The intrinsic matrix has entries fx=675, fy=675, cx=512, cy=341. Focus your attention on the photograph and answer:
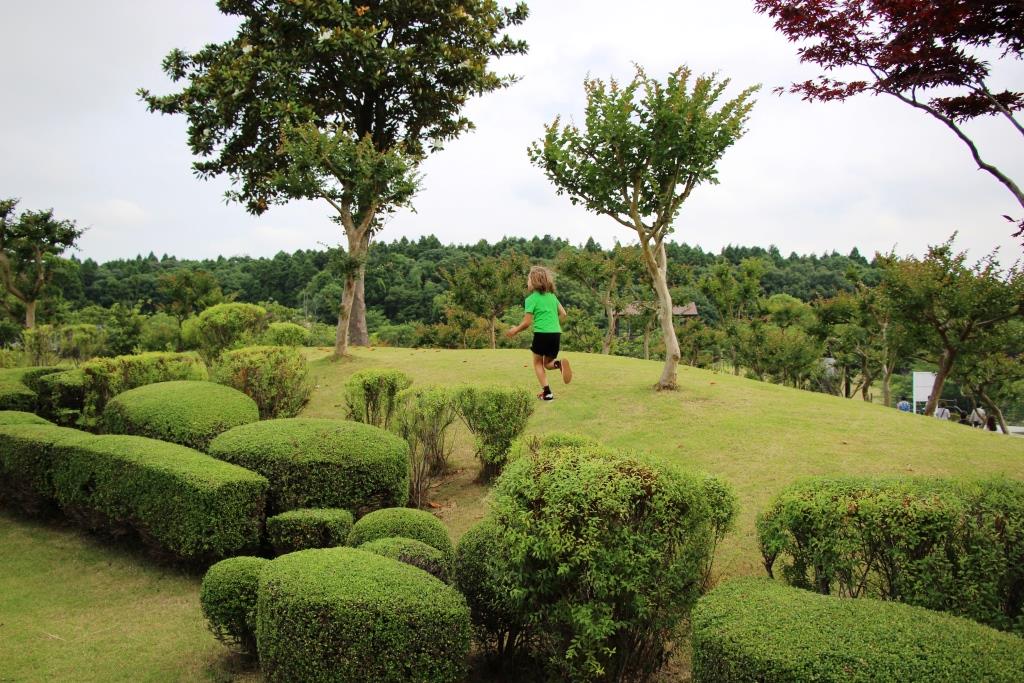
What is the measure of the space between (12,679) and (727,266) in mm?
38098

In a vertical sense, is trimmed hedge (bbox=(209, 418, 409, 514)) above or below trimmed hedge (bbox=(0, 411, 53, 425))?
above

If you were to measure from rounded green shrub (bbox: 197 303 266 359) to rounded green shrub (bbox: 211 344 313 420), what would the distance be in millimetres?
5764

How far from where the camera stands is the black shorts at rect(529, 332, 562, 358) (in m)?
10.0

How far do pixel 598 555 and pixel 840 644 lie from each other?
1498 mm

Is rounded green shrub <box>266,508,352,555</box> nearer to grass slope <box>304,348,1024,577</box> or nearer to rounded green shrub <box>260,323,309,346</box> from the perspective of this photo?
grass slope <box>304,348,1024,577</box>

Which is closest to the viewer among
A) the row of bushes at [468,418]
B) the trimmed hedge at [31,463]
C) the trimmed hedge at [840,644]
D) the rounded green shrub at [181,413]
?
the trimmed hedge at [840,644]

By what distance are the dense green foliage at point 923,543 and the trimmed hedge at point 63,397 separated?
39.8ft

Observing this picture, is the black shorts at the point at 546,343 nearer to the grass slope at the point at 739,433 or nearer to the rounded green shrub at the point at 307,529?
the grass slope at the point at 739,433

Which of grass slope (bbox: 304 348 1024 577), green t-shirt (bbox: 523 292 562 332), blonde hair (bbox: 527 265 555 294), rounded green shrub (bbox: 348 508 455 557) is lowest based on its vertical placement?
rounded green shrub (bbox: 348 508 455 557)

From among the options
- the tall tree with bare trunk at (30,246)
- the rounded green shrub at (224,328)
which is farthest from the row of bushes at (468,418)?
the tall tree with bare trunk at (30,246)

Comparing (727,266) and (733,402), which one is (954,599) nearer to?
(733,402)

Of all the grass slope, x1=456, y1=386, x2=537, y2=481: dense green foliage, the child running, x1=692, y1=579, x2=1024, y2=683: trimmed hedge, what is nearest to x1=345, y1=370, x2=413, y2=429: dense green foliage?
the grass slope

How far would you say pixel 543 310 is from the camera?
32.2ft

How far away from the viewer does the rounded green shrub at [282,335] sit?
18172 mm
